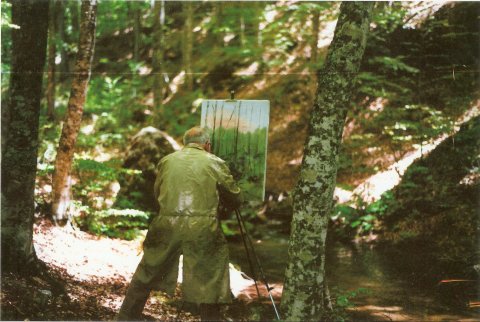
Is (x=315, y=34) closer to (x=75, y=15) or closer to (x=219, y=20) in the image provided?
(x=219, y=20)

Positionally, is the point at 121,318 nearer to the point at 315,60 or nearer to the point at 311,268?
the point at 311,268

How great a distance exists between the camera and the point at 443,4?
11484 millimetres

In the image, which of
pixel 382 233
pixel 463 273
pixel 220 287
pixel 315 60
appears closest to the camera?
pixel 220 287

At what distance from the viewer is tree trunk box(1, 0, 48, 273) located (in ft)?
15.4

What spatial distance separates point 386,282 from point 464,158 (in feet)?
12.8

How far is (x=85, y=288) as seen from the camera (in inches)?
209

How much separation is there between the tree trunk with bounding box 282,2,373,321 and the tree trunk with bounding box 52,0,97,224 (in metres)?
4.45

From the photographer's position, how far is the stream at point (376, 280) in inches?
237

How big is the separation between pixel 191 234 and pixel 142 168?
6.02m

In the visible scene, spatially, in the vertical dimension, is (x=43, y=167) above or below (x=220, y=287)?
above

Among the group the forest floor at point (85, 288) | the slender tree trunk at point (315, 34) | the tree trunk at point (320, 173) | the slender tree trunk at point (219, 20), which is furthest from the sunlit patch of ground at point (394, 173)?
the slender tree trunk at point (219, 20)

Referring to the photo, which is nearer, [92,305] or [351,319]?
[92,305]

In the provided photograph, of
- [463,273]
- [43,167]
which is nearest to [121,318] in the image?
[43,167]

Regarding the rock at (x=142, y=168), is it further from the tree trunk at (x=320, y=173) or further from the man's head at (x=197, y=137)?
the tree trunk at (x=320, y=173)
